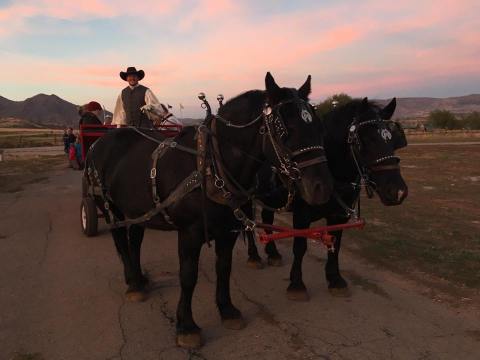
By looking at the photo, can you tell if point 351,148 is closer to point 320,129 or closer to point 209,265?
point 320,129

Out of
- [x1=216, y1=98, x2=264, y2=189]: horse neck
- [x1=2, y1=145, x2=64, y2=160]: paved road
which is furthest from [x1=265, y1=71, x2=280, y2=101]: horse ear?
[x1=2, y1=145, x2=64, y2=160]: paved road

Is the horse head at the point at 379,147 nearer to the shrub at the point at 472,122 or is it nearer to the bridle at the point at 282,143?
the bridle at the point at 282,143

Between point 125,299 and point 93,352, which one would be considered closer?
point 93,352

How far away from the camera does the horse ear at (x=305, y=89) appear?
12.0 feet

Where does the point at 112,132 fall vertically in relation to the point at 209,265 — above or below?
above

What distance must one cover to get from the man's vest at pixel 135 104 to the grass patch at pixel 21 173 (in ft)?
29.9

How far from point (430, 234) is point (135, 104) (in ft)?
18.5

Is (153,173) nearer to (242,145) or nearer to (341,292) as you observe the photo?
(242,145)

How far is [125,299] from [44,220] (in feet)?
17.4

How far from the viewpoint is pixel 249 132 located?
3680 millimetres

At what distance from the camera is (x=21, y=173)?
19.5 metres

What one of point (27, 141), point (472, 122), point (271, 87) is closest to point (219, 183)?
point (271, 87)

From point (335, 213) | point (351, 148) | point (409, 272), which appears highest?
point (351, 148)

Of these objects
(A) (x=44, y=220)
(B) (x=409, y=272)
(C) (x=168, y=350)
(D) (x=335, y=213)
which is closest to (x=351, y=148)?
(D) (x=335, y=213)
